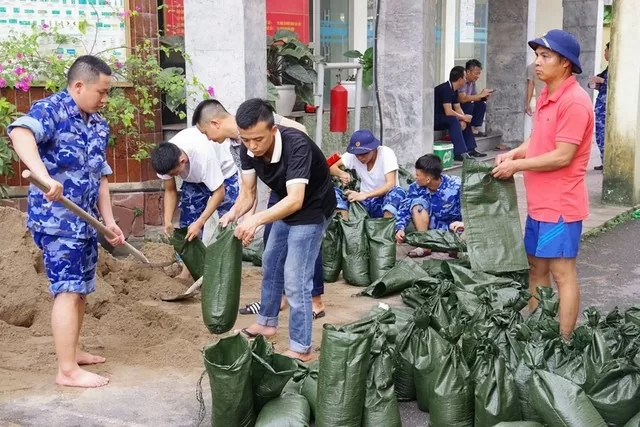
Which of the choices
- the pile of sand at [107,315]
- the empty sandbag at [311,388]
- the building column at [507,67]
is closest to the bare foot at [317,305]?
the pile of sand at [107,315]

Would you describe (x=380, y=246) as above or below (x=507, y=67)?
below

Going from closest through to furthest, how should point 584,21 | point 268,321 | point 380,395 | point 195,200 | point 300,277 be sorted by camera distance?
point 380,395 → point 300,277 → point 268,321 → point 195,200 → point 584,21

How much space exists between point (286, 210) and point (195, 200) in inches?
75.9

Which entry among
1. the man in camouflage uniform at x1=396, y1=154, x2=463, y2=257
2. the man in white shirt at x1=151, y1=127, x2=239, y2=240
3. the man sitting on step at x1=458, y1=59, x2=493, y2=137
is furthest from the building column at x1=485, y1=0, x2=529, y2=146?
the man in white shirt at x1=151, y1=127, x2=239, y2=240

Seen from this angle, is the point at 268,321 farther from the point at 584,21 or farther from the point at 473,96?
the point at 584,21

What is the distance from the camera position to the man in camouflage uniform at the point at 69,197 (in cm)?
440

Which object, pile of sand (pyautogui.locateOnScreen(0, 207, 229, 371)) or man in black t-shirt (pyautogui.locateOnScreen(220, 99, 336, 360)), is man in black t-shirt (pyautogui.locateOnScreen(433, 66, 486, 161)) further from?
man in black t-shirt (pyautogui.locateOnScreen(220, 99, 336, 360))

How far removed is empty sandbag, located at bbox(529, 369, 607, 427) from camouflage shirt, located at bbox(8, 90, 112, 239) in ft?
7.54

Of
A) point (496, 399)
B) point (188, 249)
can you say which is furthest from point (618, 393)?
point (188, 249)

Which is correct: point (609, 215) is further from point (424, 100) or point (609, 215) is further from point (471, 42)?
point (471, 42)

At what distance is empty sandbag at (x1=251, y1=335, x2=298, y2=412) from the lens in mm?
3961

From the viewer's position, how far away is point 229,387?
3.84 m

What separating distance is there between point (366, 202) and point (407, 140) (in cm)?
246

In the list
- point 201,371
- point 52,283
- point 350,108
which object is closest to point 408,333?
point 201,371
